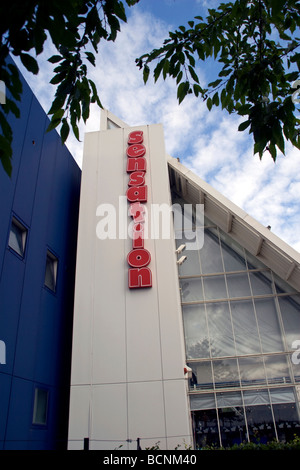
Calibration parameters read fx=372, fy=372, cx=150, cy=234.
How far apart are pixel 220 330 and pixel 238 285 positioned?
1994 millimetres

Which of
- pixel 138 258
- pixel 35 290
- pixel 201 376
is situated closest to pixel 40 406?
pixel 35 290

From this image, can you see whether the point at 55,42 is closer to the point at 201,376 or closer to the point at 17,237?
the point at 17,237

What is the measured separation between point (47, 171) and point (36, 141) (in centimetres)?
109

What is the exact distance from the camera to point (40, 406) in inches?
398

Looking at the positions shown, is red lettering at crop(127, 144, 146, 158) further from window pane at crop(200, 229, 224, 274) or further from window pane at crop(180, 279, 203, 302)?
window pane at crop(180, 279, 203, 302)

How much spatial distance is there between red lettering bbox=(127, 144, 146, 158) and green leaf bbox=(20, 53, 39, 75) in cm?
1246

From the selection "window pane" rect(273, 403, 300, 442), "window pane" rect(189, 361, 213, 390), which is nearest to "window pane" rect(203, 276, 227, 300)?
"window pane" rect(189, 361, 213, 390)

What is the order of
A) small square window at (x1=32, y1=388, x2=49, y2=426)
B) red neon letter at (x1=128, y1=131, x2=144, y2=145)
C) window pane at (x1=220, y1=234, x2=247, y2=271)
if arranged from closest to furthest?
small square window at (x1=32, y1=388, x2=49, y2=426) < red neon letter at (x1=128, y1=131, x2=144, y2=145) < window pane at (x1=220, y1=234, x2=247, y2=271)

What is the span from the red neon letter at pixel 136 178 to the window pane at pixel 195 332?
17.3 feet

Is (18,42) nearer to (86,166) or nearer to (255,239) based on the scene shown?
(86,166)

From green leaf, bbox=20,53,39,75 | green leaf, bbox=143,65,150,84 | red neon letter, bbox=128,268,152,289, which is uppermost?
red neon letter, bbox=128,268,152,289

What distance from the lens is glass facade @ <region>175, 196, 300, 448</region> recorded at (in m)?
12.7
